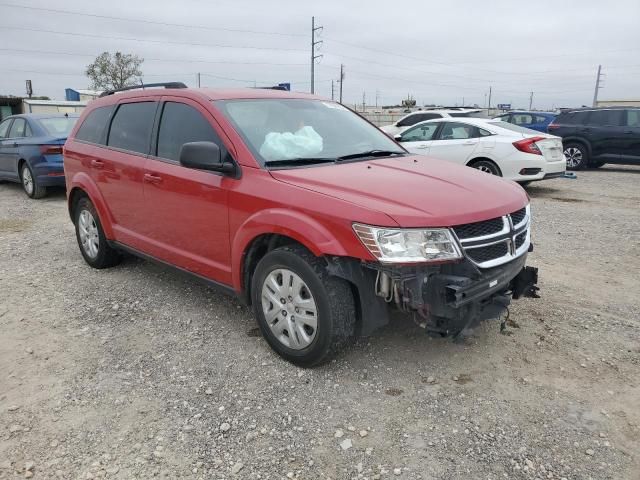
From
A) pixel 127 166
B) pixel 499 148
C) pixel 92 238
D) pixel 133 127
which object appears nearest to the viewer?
pixel 127 166

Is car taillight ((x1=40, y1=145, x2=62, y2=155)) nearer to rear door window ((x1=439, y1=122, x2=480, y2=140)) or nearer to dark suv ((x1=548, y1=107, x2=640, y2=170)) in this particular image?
rear door window ((x1=439, y1=122, x2=480, y2=140))

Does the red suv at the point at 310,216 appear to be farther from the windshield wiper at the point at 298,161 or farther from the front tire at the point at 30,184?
the front tire at the point at 30,184

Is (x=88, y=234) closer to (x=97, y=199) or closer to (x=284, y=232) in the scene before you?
(x=97, y=199)

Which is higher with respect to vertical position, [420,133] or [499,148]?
[420,133]

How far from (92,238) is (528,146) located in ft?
24.2

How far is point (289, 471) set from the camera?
245 centimetres

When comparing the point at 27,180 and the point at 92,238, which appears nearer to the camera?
the point at 92,238

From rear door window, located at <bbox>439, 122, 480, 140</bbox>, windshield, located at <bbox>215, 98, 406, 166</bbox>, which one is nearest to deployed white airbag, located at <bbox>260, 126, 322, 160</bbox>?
windshield, located at <bbox>215, 98, 406, 166</bbox>

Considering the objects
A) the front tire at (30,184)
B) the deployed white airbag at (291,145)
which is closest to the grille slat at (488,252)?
the deployed white airbag at (291,145)

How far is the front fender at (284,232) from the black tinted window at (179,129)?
29.9 inches

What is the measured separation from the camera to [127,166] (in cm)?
448

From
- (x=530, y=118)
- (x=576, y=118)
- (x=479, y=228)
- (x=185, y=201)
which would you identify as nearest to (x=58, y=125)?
(x=185, y=201)

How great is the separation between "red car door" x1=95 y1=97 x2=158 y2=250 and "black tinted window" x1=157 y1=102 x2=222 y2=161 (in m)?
0.21

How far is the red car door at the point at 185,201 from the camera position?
365cm
